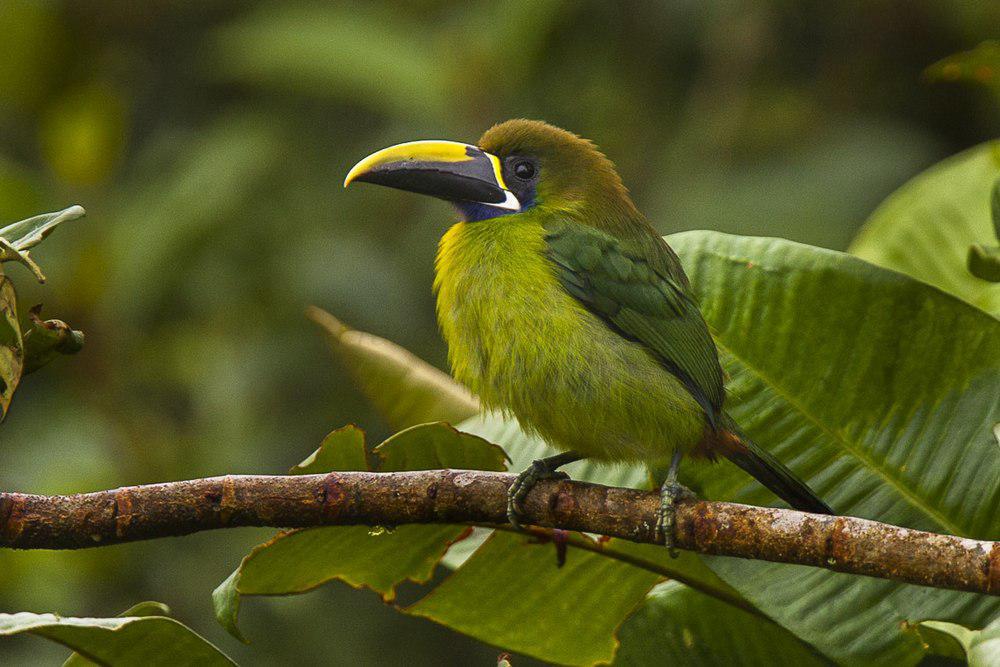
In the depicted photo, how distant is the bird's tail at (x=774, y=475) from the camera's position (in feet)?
Result: 6.73

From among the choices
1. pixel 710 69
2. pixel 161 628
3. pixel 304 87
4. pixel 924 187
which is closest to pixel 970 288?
pixel 924 187

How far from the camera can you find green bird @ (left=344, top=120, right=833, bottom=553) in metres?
2.23

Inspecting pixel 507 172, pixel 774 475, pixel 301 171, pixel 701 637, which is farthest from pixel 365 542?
pixel 301 171

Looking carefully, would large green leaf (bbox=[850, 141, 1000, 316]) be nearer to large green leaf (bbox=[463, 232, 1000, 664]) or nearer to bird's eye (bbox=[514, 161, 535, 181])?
large green leaf (bbox=[463, 232, 1000, 664])

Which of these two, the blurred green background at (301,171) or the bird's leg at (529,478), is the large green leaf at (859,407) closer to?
the bird's leg at (529,478)

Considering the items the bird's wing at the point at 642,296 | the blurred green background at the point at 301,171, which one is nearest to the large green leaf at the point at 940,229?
the bird's wing at the point at 642,296

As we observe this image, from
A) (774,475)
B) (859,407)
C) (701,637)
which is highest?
(859,407)

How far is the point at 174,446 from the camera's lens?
13.2 ft

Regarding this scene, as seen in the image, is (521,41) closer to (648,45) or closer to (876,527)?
(648,45)

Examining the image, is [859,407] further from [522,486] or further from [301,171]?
[301,171]

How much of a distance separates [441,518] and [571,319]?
61 centimetres

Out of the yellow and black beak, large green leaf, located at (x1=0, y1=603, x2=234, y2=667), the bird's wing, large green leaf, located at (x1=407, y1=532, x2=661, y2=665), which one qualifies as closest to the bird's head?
Answer: the yellow and black beak

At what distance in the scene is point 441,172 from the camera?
2516 millimetres

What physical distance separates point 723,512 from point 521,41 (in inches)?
118
